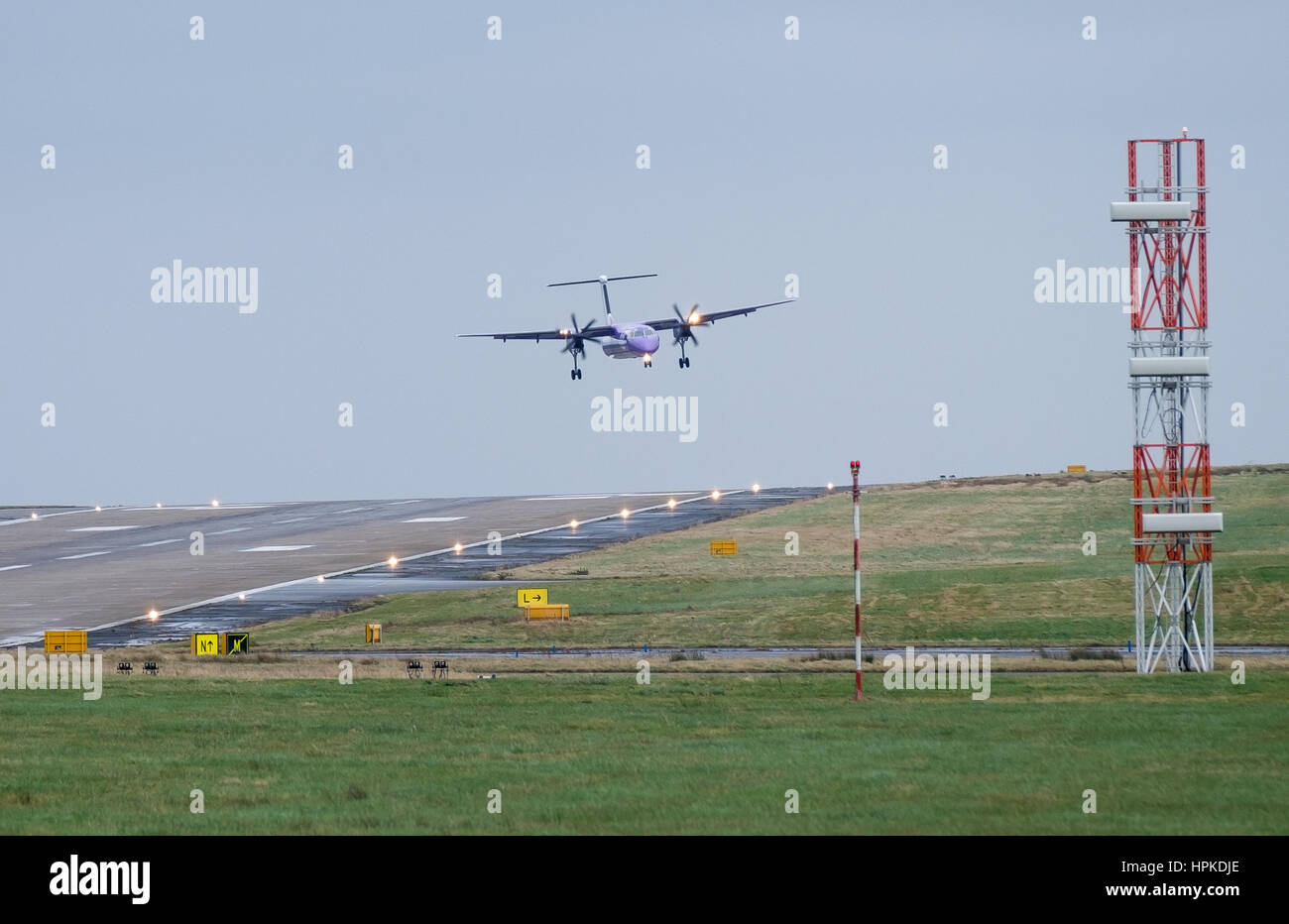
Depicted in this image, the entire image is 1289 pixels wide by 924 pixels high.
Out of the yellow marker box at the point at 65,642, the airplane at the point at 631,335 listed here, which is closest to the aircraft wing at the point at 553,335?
the airplane at the point at 631,335

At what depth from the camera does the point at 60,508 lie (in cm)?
18325

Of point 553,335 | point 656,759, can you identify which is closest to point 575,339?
point 553,335

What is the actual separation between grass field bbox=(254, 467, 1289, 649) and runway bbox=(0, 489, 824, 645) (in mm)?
6489

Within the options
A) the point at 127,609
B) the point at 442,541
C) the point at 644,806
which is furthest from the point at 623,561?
the point at 644,806

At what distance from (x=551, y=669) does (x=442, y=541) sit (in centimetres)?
6509

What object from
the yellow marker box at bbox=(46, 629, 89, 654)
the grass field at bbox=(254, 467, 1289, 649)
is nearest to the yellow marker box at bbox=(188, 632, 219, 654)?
the grass field at bbox=(254, 467, 1289, 649)

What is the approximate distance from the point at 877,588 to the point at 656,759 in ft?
194
